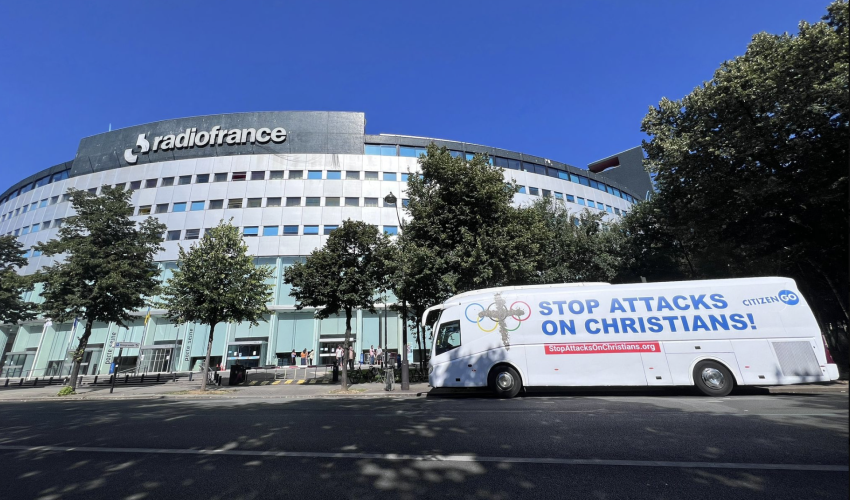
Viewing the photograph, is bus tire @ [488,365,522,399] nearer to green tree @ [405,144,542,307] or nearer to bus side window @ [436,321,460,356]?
bus side window @ [436,321,460,356]

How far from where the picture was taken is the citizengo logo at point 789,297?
992 cm

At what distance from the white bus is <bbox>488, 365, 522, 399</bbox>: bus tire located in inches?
1.2

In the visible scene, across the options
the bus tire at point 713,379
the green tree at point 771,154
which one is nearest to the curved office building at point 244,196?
the green tree at point 771,154

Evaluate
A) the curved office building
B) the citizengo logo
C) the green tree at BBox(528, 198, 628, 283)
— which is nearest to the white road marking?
the citizengo logo

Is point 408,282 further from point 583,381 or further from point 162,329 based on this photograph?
point 162,329

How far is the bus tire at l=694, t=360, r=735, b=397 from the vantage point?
9734mm

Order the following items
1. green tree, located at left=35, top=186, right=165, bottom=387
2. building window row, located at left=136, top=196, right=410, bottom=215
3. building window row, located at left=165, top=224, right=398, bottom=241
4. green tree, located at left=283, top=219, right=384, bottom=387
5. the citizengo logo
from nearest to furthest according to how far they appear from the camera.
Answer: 1. the citizengo logo
2. green tree, located at left=283, top=219, right=384, bottom=387
3. green tree, located at left=35, top=186, right=165, bottom=387
4. building window row, located at left=165, top=224, right=398, bottom=241
5. building window row, located at left=136, top=196, right=410, bottom=215

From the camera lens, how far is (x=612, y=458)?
4.23 m

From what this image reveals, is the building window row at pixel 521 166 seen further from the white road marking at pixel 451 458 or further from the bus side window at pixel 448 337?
the white road marking at pixel 451 458

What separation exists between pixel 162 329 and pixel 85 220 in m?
18.0

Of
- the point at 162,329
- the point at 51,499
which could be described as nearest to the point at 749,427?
the point at 51,499

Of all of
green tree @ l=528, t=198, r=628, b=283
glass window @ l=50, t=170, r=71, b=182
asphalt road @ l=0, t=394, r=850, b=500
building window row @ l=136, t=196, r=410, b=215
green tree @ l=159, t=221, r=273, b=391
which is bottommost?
asphalt road @ l=0, t=394, r=850, b=500

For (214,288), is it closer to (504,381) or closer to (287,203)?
(504,381)

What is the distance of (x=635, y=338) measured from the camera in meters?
10.5
